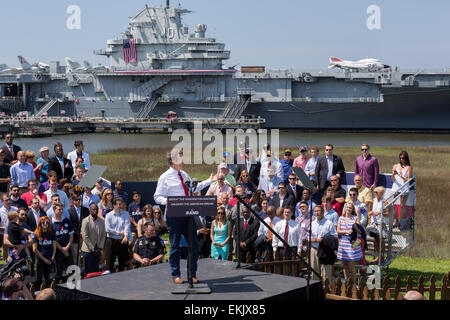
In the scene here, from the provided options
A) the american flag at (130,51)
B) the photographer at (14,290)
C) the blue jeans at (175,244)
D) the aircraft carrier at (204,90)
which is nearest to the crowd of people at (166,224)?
the blue jeans at (175,244)

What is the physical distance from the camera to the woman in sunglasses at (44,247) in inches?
399

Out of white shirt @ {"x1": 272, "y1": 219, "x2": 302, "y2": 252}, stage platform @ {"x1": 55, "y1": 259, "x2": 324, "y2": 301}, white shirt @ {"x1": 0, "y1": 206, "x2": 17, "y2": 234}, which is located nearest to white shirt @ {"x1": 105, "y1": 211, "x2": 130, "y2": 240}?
white shirt @ {"x1": 0, "y1": 206, "x2": 17, "y2": 234}

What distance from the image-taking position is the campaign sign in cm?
737

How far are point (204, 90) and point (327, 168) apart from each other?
5820 cm

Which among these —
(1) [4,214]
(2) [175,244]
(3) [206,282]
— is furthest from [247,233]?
(1) [4,214]

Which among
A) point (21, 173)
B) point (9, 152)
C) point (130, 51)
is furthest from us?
point (130, 51)

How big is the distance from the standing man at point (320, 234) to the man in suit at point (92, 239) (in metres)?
3.80

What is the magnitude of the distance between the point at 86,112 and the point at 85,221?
6721 cm

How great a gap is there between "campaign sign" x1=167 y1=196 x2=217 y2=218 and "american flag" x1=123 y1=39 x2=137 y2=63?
67795mm

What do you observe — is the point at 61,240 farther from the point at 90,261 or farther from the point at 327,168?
the point at 327,168

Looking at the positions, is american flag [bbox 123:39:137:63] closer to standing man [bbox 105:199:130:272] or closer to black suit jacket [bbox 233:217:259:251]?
standing man [bbox 105:199:130:272]

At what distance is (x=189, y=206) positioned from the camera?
743 centimetres
